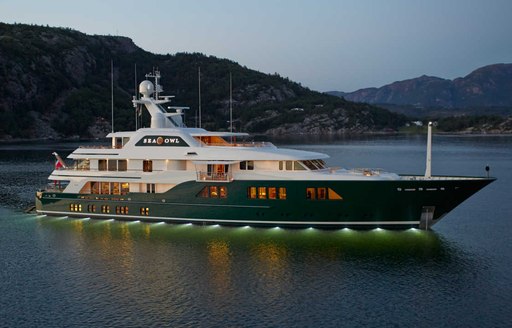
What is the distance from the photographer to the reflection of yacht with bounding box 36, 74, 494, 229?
26.6 m

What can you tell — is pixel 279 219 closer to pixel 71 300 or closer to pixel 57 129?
pixel 71 300

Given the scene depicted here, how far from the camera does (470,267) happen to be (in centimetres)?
2241

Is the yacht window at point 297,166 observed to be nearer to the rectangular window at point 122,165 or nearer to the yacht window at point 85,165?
the rectangular window at point 122,165

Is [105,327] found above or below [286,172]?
below

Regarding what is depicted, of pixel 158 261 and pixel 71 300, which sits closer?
pixel 71 300

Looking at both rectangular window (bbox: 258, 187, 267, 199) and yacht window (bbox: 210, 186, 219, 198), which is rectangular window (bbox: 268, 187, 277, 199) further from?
yacht window (bbox: 210, 186, 219, 198)

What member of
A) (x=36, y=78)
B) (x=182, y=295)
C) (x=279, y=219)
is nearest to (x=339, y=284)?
(x=182, y=295)

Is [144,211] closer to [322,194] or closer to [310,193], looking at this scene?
[310,193]

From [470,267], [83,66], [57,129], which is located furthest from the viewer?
[83,66]

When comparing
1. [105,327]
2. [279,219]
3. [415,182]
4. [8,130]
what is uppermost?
[8,130]

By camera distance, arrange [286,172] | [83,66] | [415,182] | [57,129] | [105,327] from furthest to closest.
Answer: [83,66] < [57,129] < [286,172] < [415,182] < [105,327]

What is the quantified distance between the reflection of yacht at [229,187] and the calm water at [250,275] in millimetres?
847

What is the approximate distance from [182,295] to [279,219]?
31.1 feet

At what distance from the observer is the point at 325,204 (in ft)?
88.4
